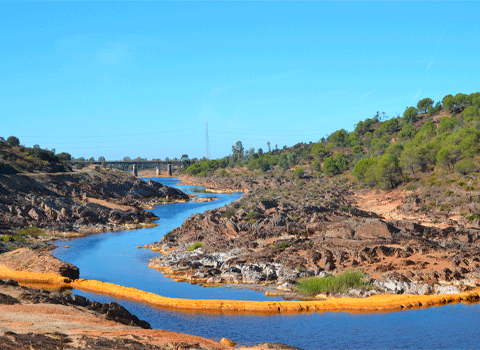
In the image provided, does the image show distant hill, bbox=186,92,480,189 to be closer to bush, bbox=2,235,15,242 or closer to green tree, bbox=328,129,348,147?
green tree, bbox=328,129,348,147

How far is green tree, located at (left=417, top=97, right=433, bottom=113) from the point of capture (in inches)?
6644

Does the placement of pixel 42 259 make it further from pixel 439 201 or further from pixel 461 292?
pixel 439 201

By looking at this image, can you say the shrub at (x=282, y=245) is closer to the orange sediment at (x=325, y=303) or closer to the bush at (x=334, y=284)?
the bush at (x=334, y=284)

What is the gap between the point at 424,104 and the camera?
16938 centimetres

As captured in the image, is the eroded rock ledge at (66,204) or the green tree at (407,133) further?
the green tree at (407,133)

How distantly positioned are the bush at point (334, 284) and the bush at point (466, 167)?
50557mm

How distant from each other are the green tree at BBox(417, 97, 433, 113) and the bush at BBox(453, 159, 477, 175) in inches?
3881

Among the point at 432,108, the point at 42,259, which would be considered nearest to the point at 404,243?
the point at 42,259

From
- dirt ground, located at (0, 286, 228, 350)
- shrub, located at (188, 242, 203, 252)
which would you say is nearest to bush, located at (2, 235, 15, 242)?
shrub, located at (188, 242, 203, 252)

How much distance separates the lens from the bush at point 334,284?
32969 mm

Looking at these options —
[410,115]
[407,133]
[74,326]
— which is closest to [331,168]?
[407,133]

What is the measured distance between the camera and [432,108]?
158875 millimetres

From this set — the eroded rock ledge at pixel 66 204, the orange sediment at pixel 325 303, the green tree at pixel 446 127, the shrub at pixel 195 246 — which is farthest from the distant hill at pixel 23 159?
the green tree at pixel 446 127

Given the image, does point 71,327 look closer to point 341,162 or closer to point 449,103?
point 341,162
